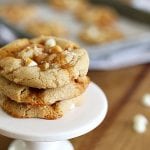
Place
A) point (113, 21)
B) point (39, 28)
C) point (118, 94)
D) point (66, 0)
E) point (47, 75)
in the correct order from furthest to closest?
1. point (66, 0)
2. point (113, 21)
3. point (39, 28)
4. point (118, 94)
5. point (47, 75)

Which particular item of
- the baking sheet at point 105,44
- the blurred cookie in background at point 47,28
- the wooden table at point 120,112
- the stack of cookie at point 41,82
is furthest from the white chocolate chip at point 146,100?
the blurred cookie in background at point 47,28

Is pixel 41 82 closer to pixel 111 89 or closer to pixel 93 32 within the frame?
pixel 111 89

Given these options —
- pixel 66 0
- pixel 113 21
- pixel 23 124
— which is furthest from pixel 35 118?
pixel 66 0

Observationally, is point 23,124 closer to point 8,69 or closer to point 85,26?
point 8,69

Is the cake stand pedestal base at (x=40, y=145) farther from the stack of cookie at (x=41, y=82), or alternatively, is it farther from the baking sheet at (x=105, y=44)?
the baking sheet at (x=105, y=44)

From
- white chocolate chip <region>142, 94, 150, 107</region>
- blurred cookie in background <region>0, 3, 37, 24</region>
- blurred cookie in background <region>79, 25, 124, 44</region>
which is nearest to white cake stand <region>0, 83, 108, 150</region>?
white chocolate chip <region>142, 94, 150, 107</region>

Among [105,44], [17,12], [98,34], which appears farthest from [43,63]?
[17,12]
